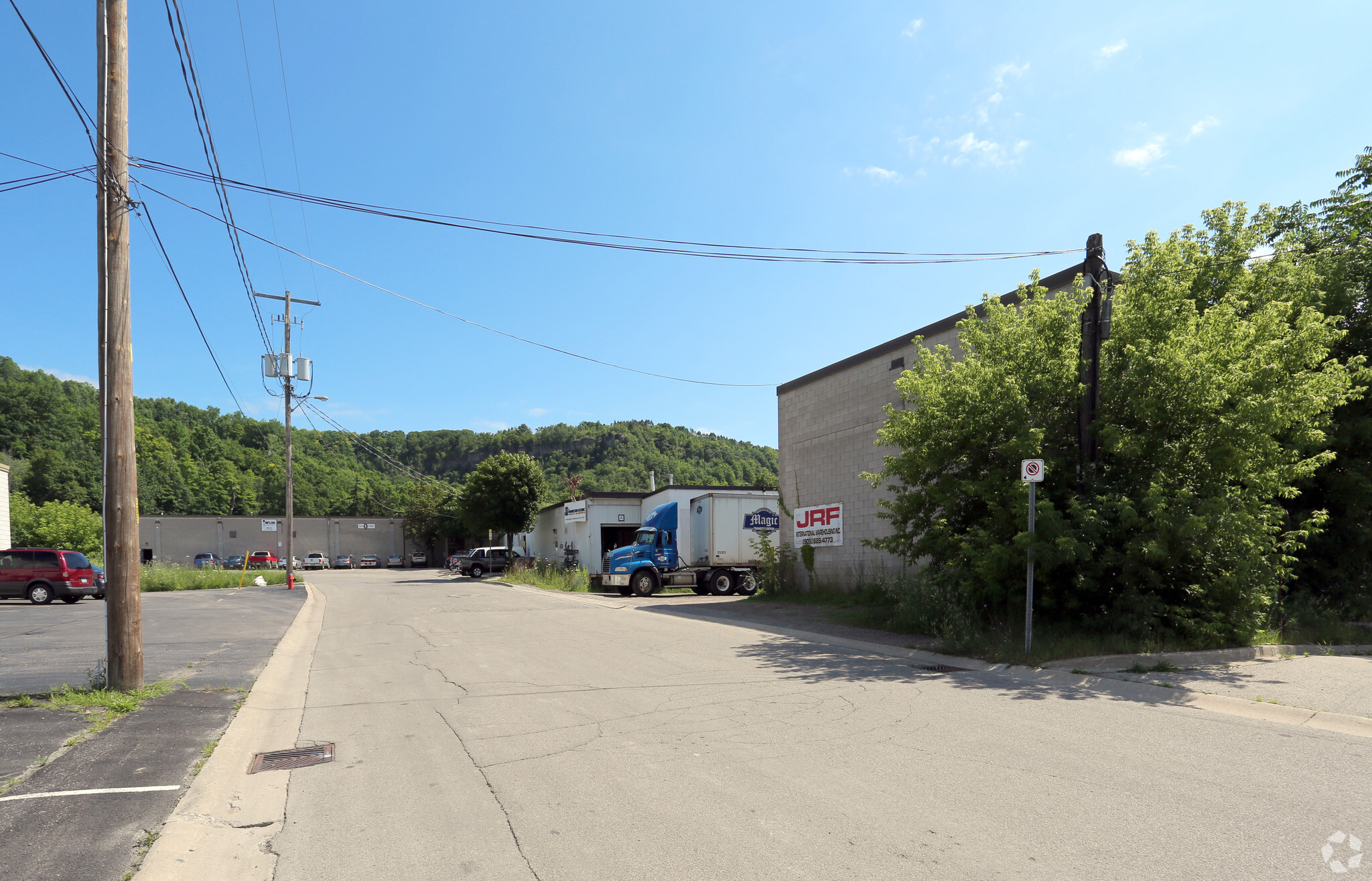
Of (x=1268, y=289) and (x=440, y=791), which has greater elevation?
(x=1268, y=289)

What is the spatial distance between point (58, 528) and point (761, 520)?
3795 centimetres

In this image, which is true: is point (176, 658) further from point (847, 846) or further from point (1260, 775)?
point (1260, 775)

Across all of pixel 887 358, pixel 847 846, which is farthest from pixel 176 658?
pixel 887 358

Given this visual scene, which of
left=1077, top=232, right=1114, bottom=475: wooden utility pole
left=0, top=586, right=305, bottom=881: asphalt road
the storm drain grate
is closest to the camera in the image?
left=0, top=586, right=305, bottom=881: asphalt road

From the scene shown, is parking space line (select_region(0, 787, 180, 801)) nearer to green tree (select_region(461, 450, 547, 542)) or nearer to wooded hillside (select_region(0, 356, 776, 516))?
green tree (select_region(461, 450, 547, 542))

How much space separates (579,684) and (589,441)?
87.1 m

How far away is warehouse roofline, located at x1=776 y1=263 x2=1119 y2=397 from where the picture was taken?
51.6 feet

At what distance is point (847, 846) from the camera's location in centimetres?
432

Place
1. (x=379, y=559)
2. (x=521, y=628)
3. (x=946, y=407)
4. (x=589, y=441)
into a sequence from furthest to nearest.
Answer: (x=589, y=441) < (x=379, y=559) < (x=521, y=628) < (x=946, y=407)

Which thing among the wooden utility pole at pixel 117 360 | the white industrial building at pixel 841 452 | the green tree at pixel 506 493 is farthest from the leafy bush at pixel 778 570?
the green tree at pixel 506 493

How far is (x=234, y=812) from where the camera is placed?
5.14m

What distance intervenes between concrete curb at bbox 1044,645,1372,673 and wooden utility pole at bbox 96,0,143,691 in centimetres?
1082

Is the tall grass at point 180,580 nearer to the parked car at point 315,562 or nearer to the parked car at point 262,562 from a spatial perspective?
the parked car at point 262,562

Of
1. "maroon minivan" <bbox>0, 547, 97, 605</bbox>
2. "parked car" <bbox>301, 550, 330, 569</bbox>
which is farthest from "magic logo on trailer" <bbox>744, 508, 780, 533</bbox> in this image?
"parked car" <bbox>301, 550, 330, 569</bbox>
